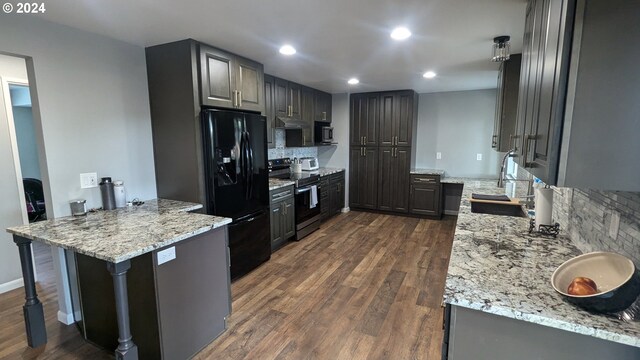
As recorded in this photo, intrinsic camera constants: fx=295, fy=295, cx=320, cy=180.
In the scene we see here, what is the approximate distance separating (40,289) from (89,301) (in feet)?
4.39

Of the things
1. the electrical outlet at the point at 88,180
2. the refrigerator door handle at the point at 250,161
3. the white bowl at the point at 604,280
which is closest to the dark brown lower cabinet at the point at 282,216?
the refrigerator door handle at the point at 250,161

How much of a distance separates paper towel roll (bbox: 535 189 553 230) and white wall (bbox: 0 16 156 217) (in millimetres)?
3176

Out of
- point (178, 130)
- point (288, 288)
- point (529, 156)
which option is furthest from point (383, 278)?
point (178, 130)

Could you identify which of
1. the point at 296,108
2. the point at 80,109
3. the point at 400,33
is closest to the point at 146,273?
the point at 80,109

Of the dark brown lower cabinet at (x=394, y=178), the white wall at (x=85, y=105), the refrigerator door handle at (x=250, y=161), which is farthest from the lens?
the dark brown lower cabinet at (x=394, y=178)

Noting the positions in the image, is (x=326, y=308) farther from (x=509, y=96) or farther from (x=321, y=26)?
(x=509, y=96)

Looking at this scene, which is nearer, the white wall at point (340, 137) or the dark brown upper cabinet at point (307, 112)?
the dark brown upper cabinet at point (307, 112)

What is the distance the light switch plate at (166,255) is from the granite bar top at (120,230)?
0.25 ft

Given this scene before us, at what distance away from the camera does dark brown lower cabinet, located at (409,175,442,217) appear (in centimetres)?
517

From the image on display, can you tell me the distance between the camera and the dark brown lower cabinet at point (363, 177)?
5.58 m

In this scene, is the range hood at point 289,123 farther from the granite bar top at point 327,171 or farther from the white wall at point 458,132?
the white wall at point 458,132

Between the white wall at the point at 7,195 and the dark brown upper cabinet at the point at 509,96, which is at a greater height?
the dark brown upper cabinet at the point at 509,96

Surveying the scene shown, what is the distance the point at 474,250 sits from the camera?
1613mm

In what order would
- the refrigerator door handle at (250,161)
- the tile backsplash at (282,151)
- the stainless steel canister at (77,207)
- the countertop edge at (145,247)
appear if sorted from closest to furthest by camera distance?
the countertop edge at (145,247) < the stainless steel canister at (77,207) < the refrigerator door handle at (250,161) < the tile backsplash at (282,151)
